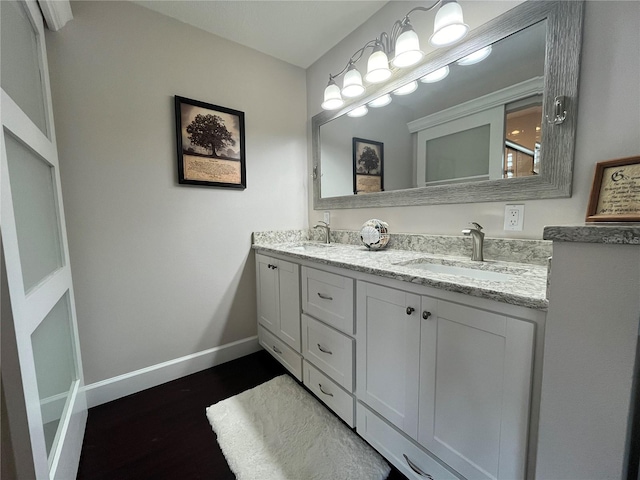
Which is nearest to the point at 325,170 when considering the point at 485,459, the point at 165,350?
the point at 165,350

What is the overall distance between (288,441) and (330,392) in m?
0.29

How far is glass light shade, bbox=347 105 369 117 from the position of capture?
175 cm

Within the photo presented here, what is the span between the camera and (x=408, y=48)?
1268 millimetres

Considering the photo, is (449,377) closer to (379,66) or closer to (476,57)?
(476,57)

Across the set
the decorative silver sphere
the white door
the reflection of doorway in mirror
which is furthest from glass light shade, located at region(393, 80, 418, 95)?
the white door

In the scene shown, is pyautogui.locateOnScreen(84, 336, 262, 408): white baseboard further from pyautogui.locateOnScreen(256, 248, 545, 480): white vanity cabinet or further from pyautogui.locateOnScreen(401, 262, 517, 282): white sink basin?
pyautogui.locateOnScreen(401, 262, 517, 282): white sink basin

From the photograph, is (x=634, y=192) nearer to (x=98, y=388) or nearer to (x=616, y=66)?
(x=616, y=66)

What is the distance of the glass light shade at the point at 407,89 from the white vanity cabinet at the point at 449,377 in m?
1.18

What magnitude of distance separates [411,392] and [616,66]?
1.31 metres

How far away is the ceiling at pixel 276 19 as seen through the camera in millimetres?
1504

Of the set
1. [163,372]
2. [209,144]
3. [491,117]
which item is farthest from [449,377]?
[209,144]

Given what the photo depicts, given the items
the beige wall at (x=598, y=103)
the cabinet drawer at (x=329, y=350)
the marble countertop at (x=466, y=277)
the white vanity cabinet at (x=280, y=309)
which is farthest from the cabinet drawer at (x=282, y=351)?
the beige wall at (x=598, y=103)

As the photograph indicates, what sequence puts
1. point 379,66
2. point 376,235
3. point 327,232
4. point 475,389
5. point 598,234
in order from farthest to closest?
point 327,232
point 376,235
point 379,66
point 475,389
point 598,234

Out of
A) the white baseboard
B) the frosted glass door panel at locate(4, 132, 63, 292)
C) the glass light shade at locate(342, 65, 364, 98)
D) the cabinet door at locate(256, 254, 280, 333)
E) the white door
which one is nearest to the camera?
the white door
